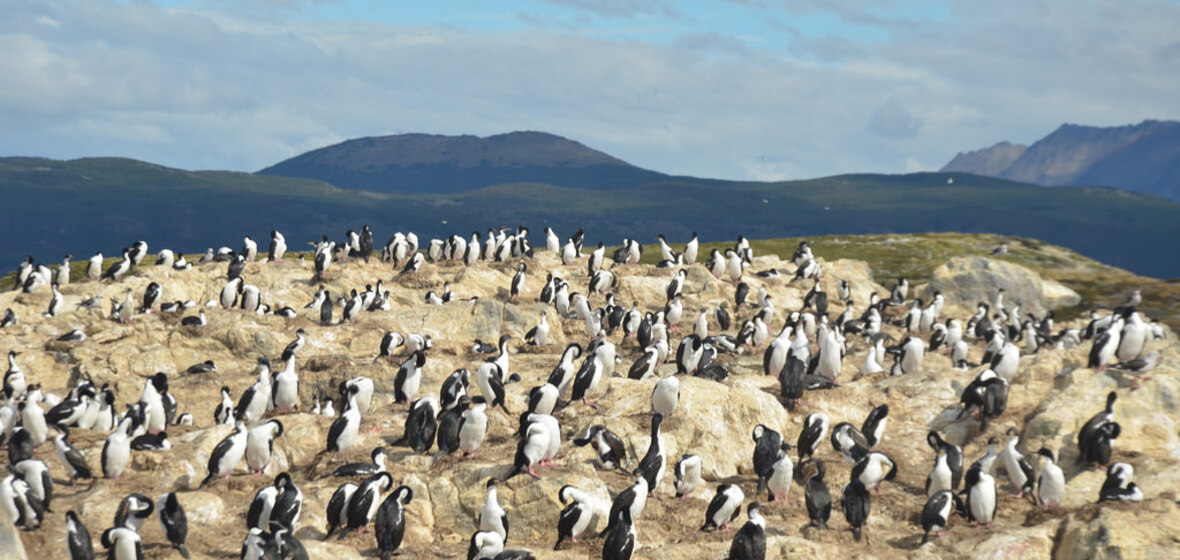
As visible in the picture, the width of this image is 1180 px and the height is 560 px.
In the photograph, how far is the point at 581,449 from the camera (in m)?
25.2

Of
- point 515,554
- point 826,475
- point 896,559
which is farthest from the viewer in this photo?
point 826,475

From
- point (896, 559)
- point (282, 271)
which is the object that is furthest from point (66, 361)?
point (896, 559)

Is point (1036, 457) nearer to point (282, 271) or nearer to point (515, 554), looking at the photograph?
point (515, 554)

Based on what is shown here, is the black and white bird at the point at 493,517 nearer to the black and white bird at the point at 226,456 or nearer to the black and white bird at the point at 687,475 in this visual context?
the black and white bird at the point at 687,475

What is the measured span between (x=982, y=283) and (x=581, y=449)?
58.9 meters

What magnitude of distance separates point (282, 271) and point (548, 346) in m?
18.5

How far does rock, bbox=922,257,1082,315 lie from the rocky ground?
37966 millimetres

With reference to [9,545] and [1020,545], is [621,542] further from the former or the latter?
[9,545]

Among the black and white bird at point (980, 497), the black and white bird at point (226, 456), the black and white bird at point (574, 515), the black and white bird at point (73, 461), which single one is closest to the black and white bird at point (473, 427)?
the black and white bird at point (574, 515)

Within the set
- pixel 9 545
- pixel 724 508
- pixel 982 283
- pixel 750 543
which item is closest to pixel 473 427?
pixel 724 508

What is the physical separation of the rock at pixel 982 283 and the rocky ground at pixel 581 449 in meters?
38.0

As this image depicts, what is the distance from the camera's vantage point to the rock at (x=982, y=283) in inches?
2995

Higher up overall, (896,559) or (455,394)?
(455,394)

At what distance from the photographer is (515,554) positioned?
19047 millimetres
